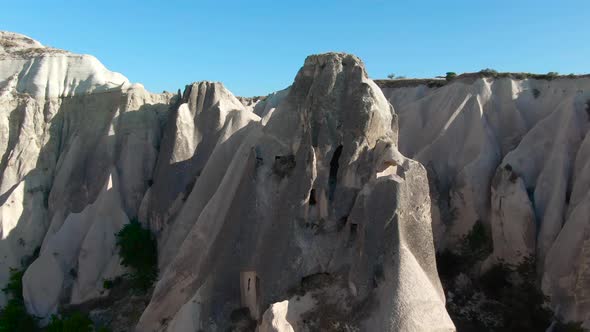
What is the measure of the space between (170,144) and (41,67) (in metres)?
7.64

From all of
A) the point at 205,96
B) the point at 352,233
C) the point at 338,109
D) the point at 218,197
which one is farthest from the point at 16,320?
the point at 338,109

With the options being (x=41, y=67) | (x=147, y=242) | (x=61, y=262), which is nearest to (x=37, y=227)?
(x=61, y=262)

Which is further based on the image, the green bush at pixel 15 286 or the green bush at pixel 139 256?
the green bush at pixel 15 286

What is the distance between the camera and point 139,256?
15.4m

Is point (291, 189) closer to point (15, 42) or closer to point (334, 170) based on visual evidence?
point (334, 170)

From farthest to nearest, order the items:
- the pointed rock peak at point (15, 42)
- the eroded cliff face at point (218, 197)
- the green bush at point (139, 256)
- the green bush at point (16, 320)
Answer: the pointed rock peak at point (15, 42), the green bush at point (139, 256), the green bush at point (16, 320), the eroded cliff face at point (218, 197)

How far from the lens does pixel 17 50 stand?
22031mm

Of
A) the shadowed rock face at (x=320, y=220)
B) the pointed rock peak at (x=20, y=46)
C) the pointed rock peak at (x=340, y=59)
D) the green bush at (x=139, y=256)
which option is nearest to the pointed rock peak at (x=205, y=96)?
the green bush at (x=139, y=256)

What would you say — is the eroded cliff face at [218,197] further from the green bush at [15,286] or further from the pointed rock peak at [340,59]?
the green bush at [15,286]

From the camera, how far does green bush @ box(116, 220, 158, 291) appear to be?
15.1m

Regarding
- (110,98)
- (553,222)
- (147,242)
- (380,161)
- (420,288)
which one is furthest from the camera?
(110,98)

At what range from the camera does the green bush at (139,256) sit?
15.1 m

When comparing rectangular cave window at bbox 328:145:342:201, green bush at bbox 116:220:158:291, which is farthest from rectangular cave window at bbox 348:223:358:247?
green bush at bbox 116:220:158:291

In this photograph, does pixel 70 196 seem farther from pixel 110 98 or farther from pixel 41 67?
pixel 41 67
